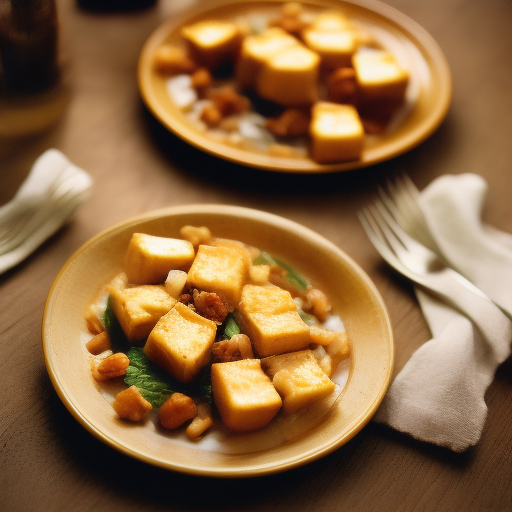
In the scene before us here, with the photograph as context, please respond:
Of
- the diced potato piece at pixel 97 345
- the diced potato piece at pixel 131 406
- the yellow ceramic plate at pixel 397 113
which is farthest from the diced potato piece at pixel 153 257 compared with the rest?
Answer: the yellow ceramic plate at pixel 397 113

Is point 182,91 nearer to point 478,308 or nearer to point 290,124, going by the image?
Answer: point 290,124

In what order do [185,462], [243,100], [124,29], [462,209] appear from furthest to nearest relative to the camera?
[124,29]
[243,100]
[462,209]
[185,462]

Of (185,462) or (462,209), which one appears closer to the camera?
(185,462)

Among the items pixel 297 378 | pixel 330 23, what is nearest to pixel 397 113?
pixel 330 23

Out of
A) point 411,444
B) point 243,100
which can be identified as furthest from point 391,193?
point 411,444

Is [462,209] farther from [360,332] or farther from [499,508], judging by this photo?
[499,508]

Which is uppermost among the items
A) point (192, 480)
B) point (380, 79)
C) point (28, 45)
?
point (28, 45)
